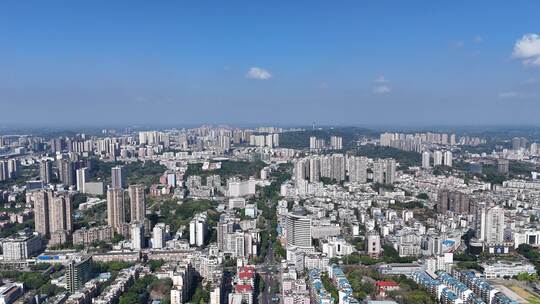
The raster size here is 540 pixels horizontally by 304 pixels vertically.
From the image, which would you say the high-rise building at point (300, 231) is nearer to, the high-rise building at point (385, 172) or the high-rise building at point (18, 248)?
Result: the high-rise building at point (18, 248)

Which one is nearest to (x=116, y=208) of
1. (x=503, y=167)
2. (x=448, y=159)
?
(x=448, y=159)

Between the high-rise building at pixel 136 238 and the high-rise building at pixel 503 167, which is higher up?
the high-rise building at pixel 503 167

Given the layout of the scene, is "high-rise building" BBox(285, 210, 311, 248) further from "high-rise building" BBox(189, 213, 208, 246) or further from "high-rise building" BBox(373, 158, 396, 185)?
"high-rise building" BBox(373, 158, 396, 185)

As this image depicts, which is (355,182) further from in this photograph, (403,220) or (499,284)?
Result: (499,284)

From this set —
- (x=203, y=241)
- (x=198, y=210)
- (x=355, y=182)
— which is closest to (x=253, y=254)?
(x=203, y=241)

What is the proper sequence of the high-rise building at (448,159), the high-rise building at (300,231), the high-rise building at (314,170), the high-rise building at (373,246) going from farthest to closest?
the high-rise building at (448,159) < the high-rise building at (314,170) < the high-rise building at (300,231) < the high-rise building at (373,246)

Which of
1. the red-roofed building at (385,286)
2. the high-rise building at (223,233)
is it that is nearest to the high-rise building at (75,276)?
the high-rise building at (223,233)
